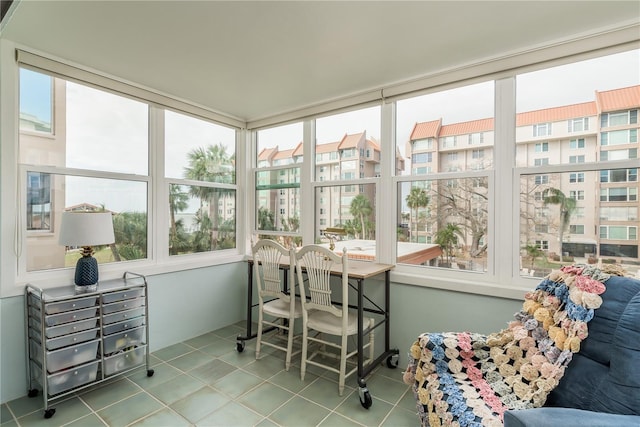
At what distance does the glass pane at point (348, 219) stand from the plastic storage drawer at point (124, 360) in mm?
1806

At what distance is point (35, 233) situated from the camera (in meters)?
2.27

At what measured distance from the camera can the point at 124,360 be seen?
7.64 feet

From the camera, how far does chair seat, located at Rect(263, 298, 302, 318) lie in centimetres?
262

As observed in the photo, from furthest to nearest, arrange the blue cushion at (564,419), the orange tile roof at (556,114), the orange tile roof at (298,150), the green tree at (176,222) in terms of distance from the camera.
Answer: the orange tile roof at (298,150) < the green tree at (176,222) < the orange tile roof at (556,114) < the blue cushion at (564,419)

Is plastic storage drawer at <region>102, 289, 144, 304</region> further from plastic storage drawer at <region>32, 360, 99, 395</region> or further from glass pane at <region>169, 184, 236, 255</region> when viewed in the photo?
glass pane at <region>169, 184, 236, 255</region>

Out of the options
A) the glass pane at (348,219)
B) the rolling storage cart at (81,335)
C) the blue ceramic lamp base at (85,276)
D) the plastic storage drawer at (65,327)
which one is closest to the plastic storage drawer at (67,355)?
the rolling storage cart at (81,335)

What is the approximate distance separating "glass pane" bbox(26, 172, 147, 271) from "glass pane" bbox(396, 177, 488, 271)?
239cm

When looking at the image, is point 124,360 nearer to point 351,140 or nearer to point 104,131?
point 104,131

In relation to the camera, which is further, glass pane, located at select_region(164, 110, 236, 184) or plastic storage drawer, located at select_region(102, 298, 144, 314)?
glass pane, located at select_region(164, 110, 236, 184)

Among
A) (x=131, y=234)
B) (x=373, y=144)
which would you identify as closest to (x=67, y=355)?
(x=131, y=234)

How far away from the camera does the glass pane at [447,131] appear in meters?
2.39

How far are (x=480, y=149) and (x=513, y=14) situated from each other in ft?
3.01

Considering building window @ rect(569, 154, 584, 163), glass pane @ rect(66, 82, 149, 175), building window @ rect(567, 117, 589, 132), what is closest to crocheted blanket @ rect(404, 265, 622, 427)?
building window @ rect(569, 154, 584, 163)

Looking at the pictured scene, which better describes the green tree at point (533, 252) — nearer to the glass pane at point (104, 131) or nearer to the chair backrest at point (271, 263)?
the chair backrest at point (271, 263)
